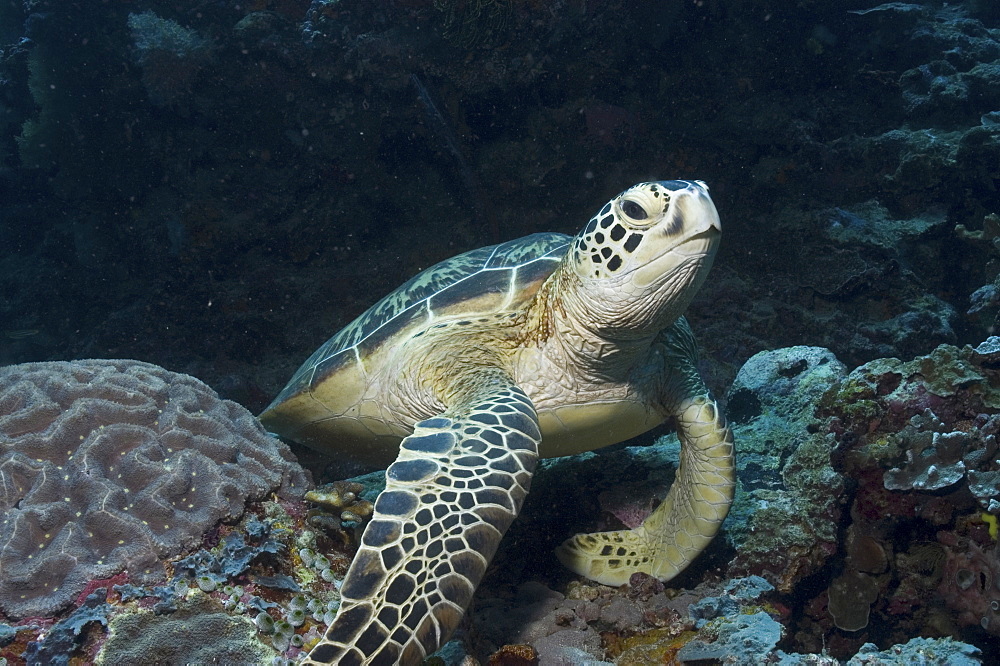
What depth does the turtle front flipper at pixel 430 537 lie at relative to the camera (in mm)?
1398

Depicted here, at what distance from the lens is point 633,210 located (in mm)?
2281

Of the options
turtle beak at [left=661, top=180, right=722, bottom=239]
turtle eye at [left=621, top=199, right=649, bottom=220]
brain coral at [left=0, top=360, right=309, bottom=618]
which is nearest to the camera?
brain coral at [left=0, top=360, right=309, bottom=618]

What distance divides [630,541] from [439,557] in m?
1.78

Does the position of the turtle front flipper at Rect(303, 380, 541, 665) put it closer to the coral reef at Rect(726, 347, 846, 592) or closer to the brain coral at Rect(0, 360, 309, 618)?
the brain coral at Rect(0, 360, 309, 618)

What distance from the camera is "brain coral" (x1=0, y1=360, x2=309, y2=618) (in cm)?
167

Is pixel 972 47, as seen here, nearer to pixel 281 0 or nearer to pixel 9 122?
pixel 281 0

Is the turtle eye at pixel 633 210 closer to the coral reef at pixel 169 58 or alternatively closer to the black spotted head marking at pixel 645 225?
the black spotted head marking at pixel 645 225

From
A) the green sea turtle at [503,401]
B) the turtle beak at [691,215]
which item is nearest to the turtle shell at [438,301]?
the green sea turtle at [503,401]

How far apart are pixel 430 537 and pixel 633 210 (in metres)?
1.55

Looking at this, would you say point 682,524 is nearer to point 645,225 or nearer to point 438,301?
point 645,225

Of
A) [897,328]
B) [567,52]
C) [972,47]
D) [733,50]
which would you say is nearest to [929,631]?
[897,328]

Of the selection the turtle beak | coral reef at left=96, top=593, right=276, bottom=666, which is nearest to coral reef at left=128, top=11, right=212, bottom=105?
the turtle beak

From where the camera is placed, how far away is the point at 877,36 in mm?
8898

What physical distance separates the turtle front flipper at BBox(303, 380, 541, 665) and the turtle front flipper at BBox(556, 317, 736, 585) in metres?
1.19
